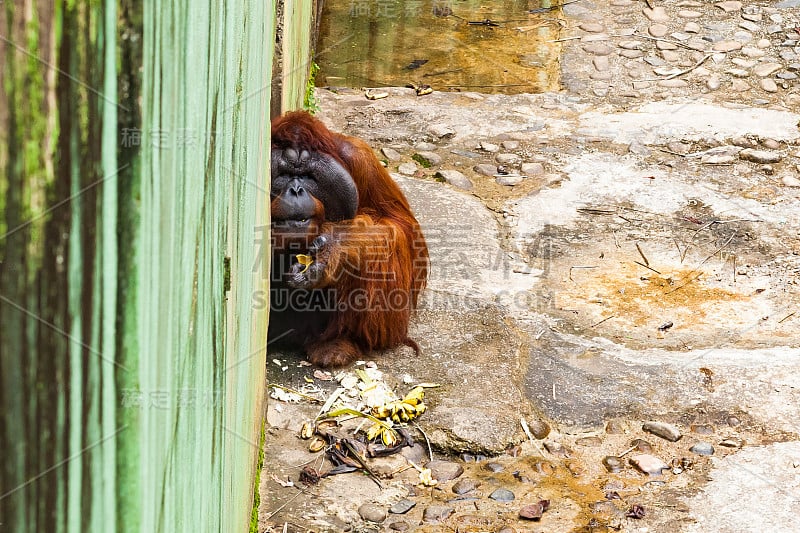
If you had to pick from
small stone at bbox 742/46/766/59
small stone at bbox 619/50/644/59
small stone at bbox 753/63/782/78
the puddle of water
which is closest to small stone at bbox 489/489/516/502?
the puddle of water

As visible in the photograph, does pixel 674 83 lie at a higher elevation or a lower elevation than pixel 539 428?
higher

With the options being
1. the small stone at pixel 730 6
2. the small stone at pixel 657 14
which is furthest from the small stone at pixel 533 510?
the small stone at pixel 730 6

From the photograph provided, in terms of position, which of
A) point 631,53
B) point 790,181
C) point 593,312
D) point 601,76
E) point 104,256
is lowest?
point 593,312

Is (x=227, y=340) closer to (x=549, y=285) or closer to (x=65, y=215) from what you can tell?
(x=65, y=215)

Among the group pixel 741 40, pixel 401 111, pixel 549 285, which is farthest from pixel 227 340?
pixel 741 40

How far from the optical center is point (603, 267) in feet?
14.5

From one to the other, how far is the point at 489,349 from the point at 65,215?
3.18 metres

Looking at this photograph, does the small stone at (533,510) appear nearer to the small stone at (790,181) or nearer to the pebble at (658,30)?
the small stone at (790,181)

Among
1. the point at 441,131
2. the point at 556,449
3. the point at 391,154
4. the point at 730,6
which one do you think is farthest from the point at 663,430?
the point at 730,6

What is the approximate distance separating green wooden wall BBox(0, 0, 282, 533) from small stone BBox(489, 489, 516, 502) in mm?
1790

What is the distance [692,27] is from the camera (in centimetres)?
723

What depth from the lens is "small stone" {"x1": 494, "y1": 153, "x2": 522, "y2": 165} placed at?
211 inches

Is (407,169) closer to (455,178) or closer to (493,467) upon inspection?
(455,178)

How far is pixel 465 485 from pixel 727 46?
4874 mm
